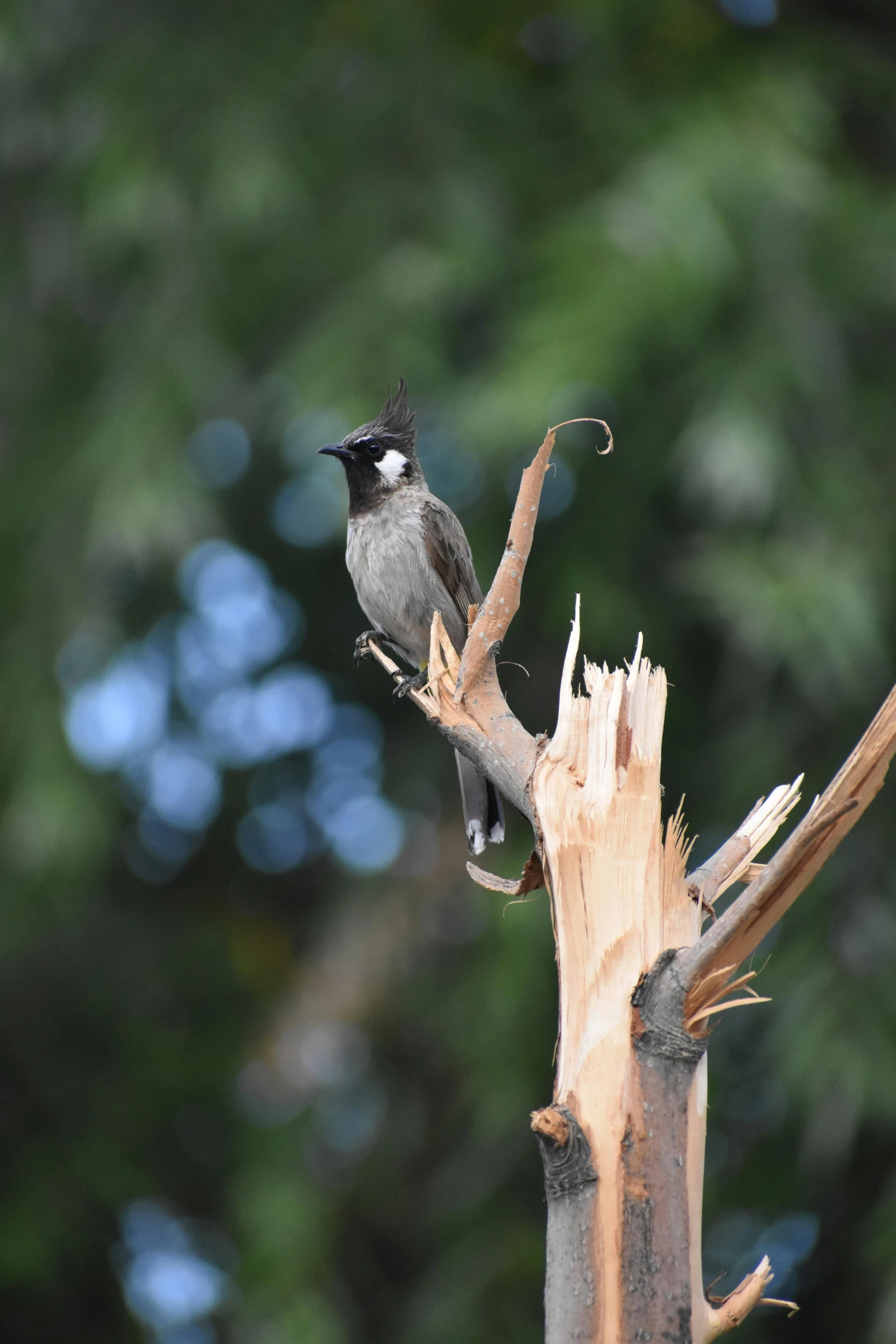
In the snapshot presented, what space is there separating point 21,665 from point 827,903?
12.9ft

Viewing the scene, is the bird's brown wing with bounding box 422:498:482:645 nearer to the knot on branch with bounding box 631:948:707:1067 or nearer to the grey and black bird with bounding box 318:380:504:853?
the grey and black bird with bounding box 318:380:504:853

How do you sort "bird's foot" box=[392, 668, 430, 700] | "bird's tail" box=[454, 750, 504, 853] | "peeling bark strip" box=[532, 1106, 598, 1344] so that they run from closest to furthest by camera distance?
"peeling bark strip" box=[532, 1106, 598, 1344], "bird's foot" box=[392, 668, 430, 700], "bird's tail" box=[454, 750, 504, 853]

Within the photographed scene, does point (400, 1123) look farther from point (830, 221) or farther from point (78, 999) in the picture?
point (830, 221)

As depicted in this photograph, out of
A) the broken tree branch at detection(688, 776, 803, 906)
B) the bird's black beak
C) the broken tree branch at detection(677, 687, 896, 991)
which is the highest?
the bird's black beak

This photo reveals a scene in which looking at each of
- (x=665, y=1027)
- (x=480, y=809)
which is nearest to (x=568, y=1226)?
(x=665, y=1027)

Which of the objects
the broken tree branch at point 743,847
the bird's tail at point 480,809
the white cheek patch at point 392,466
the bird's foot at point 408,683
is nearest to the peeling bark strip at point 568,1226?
the broken tree branch at point 743,847

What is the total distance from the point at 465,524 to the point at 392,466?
2.18ft

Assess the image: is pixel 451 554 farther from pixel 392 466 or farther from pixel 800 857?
pixel 800 857

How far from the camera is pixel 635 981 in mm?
2156

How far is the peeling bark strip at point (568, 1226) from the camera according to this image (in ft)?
6.50

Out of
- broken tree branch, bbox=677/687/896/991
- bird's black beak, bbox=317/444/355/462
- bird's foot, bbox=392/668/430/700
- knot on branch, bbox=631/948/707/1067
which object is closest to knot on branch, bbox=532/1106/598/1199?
knot on branch, bbox=631/948/707/1067

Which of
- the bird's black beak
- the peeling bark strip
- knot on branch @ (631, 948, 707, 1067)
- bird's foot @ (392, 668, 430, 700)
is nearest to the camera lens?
the peeling bark strip

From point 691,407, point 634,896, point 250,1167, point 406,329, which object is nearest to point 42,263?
point 406,329

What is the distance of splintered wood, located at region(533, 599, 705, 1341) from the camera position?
6.74 feet
